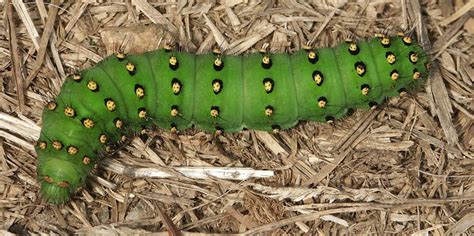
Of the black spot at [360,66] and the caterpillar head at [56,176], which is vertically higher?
the black spot at [360,66]

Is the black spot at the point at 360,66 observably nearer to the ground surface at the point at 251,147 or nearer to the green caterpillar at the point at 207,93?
the green caterpillar at the point at 207,93

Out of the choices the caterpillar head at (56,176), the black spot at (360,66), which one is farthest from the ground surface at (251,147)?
the black spot at (360,66)

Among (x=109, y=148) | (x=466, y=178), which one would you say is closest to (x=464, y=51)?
(x=466, y=178)

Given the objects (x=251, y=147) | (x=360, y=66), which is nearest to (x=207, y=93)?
(x=251, y=147)

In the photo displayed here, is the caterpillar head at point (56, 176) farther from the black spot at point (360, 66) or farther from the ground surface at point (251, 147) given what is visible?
the black spot at point (360, 66)

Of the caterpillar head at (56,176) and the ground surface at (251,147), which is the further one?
the ground surface at (251,147)

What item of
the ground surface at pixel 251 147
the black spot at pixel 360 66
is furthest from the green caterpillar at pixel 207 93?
the ground surface at pixel 251 147

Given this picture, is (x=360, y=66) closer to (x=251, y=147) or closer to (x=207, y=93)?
(x=251, y=147)

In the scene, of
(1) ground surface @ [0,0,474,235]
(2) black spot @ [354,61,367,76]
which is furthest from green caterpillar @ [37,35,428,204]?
(1) ground surface @ [0,0,474,235]

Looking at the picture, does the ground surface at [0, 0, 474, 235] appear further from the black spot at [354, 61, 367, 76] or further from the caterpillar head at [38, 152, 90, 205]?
the black spot at [354, 61, 367, 76]
